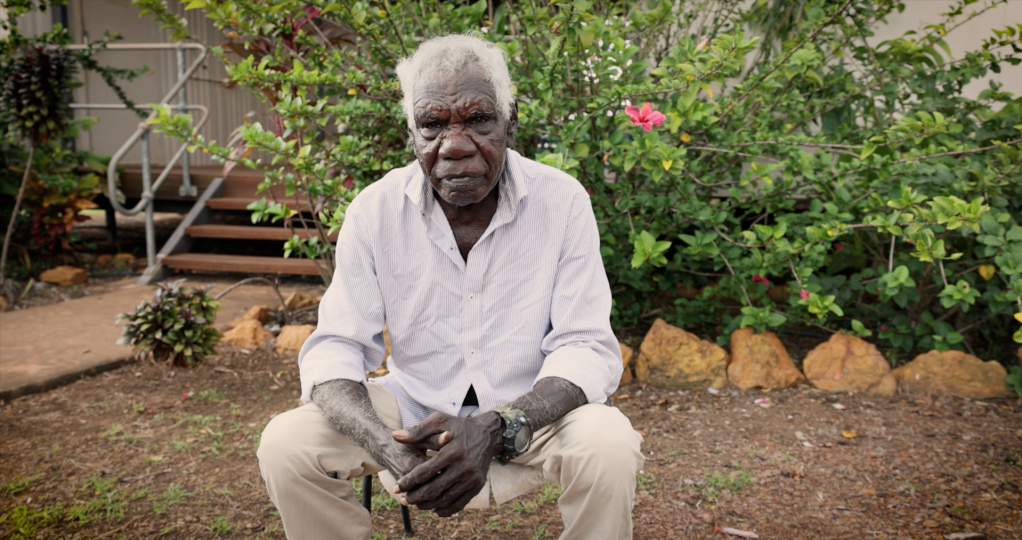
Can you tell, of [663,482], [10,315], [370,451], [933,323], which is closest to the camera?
[370,451]

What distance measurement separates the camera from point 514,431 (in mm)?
1756

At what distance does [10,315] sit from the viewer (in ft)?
16.1

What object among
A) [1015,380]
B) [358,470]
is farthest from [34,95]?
[1015,380]

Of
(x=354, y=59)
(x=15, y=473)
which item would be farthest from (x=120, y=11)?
(x=15, y=473)

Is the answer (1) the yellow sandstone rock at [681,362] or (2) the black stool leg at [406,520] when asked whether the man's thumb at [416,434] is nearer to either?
(2) the black stool leg at [406,520]

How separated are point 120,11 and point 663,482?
8917 mm

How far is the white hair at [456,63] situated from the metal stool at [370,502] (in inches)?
43.0

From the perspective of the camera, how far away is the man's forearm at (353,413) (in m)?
1.76

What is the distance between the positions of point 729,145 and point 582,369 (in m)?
2.00

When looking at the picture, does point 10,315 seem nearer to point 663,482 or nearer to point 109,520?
point 109,520

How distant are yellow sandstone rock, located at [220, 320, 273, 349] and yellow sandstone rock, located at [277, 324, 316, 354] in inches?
6.6

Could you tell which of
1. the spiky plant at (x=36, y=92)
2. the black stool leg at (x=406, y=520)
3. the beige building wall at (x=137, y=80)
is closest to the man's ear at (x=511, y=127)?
the black stool leg at (x=406, y=520)

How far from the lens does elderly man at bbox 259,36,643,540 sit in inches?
69.1

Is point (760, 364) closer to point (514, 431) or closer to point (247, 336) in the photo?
point (514, 431)
